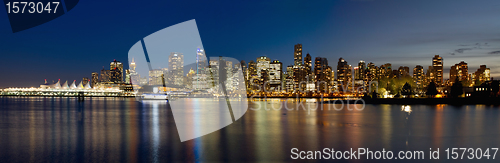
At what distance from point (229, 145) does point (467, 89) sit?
336 ft

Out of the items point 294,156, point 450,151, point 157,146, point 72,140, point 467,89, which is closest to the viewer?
point 294,156

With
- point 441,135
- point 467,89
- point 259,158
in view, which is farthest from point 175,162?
point 467,89

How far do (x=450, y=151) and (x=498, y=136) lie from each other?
28.4ft

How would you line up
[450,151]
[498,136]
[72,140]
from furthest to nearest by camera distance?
[498,136], [72,140], [450,151]

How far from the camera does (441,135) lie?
74.0 ft

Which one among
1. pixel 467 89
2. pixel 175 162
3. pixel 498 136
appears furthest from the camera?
pixel 467 89

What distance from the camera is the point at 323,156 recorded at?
14945 millimetres

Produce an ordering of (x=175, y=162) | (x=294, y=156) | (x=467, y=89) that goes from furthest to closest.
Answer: (x=467, y=89), (x=294, y=156), (x=175, y=162)

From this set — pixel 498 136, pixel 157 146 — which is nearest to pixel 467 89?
pixel 498 136

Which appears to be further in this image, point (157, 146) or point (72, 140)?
point (72, 140)

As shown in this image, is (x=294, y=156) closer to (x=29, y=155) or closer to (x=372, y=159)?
(x=372, y=159)

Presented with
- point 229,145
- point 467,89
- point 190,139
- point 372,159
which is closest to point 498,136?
point 372,159

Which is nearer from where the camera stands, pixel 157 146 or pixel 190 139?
pixel 157 146

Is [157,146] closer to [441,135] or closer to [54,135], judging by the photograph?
[54,135]
